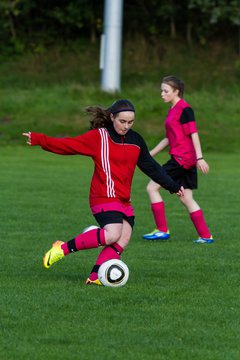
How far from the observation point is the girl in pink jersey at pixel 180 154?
10.8m

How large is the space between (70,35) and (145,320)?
32256mm

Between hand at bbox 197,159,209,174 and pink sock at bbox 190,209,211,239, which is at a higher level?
hand at bbox 197,159,209,174

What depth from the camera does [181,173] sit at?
11.1 meters

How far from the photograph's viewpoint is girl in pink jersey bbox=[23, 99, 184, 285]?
7.81 m

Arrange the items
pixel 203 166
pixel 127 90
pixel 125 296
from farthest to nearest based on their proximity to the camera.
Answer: pixel 127 90 → pixel 203 166 → pixel 125 296

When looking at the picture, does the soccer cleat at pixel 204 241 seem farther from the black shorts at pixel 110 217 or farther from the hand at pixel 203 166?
the black shorts at pixel 110 217

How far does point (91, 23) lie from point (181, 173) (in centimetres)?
2740

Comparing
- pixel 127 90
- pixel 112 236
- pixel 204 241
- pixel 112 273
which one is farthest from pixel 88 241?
pixel 127 90

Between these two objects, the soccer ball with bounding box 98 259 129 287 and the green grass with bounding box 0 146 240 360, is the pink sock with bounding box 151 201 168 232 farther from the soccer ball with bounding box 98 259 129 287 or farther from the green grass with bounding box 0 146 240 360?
the soccer ball with bounding box 98 259 129 287

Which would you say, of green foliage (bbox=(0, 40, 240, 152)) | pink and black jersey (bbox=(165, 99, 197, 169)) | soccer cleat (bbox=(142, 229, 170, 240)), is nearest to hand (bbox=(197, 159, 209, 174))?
pink and black jersey (bbox=(165, 99, 197, 169))

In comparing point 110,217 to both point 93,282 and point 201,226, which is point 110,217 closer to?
point 93,282

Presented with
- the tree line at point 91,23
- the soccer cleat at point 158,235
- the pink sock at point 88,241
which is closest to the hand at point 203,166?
the soccer cleat at point 158,235

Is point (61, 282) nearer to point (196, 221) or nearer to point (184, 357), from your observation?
point (184, 357)

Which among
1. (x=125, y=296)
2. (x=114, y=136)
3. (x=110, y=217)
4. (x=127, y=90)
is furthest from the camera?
(x=127, y=90)
